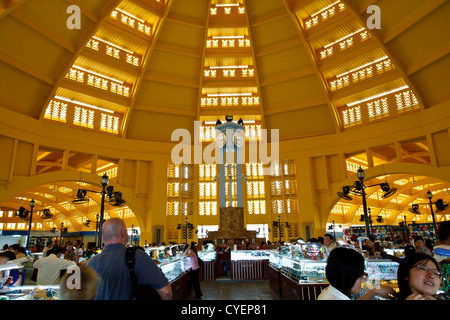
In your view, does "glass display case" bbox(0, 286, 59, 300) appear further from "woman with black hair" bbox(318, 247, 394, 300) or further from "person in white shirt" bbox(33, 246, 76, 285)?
"woman with black hair" bbox(318, 247, 394, 300)

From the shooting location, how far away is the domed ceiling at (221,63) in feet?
54.2

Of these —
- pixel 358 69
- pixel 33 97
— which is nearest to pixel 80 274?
pixel 33 97

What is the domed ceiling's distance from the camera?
16.5m

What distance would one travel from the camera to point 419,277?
2.16 meters

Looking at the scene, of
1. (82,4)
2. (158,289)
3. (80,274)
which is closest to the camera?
(80,274)

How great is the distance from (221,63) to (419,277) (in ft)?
78.3

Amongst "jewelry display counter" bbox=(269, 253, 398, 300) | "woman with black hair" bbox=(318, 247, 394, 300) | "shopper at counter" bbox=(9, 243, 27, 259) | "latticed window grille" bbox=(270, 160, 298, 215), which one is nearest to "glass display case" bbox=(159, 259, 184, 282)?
"jewelry display counter" bbox=(269, 253, 398, 300)

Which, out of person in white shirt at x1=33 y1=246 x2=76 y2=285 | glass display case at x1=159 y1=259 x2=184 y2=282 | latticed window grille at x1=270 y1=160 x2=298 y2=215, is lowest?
glass display case at x1=159 y1=259 x2=184 y2=282

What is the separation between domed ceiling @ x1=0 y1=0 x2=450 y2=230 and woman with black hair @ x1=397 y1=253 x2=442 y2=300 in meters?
17.2

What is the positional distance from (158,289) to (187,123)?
22.4 meters

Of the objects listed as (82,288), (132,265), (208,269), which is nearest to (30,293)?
(132,265)

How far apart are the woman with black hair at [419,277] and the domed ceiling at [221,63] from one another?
17198 mm
